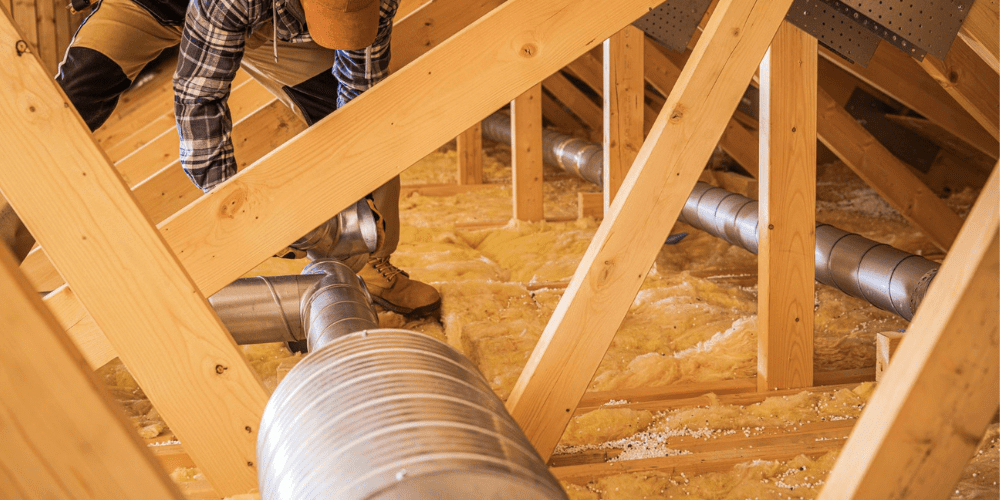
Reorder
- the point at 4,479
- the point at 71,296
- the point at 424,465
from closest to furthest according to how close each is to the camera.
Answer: the point at 4,479, the point at 424,465, the point at 71,296

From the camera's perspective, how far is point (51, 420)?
1.92ft

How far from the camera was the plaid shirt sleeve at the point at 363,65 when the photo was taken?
1866mm

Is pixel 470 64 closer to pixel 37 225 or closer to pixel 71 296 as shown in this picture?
pixel 37 225

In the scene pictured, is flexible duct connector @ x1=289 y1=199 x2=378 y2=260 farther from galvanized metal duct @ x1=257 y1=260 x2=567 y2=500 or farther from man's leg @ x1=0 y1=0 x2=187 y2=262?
Result: galvanized metal duct @ x1=257 y1=260 x2=567 y2=500

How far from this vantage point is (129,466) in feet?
2.03

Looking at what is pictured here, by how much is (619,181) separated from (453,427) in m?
2.33

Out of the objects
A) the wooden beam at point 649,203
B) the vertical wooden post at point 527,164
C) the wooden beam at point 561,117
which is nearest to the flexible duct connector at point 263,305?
the wooden beam at point 649,203

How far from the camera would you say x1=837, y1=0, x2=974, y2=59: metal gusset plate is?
1614 millimetres

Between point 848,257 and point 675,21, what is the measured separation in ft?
3.21

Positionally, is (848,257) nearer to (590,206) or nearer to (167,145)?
(590,206)

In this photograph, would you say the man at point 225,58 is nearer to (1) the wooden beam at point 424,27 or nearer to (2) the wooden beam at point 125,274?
(1) the wooden beam at point 424,27

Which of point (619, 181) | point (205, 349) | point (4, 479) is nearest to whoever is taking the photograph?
point (4, 479)

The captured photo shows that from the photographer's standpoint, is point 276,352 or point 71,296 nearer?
point 71,296

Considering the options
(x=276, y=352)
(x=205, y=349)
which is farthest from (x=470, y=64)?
(x=276, y=352)
